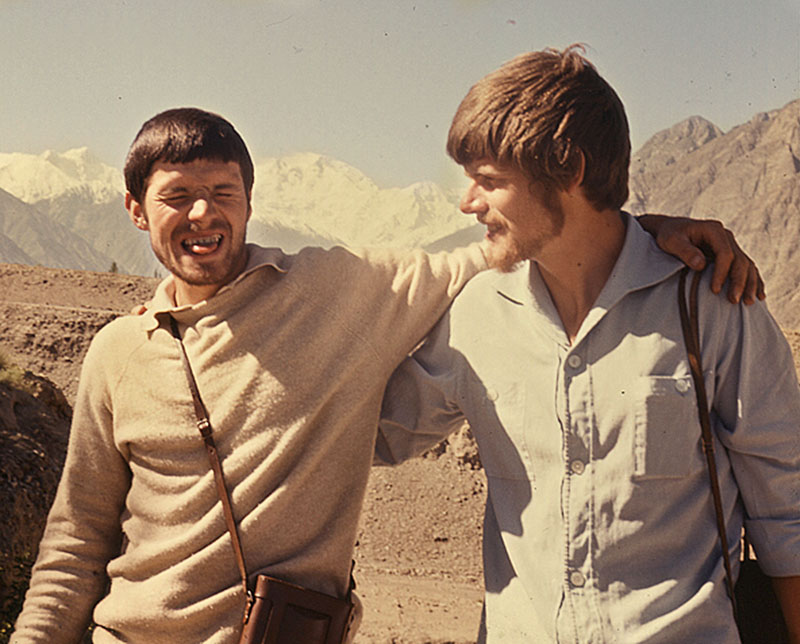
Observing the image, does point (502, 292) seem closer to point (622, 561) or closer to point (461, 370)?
point (461, 370)

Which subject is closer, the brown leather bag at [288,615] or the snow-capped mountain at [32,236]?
the brown leather bag at [288,615]

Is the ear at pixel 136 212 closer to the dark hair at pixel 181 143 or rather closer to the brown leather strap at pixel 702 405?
the dark hair at pixel 181 143

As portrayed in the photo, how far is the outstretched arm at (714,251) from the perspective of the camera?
7.38ft

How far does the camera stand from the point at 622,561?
2.26m

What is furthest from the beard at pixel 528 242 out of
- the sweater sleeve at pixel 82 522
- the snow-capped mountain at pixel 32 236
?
the snow-capped mountain at pixel 32 236

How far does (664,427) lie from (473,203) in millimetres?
727

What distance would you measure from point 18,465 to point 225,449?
5.19 meters

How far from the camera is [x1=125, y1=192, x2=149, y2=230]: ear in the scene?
2.84m

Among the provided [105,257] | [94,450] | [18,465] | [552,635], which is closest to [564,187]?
[552,635]

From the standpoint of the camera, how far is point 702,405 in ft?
7.31

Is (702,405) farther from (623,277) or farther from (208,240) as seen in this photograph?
(208,240)

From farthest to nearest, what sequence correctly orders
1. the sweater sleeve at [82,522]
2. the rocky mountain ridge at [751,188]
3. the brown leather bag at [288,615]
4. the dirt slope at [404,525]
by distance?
the rocky mountain ridge at [751,188], the dirt slope at [404,525], the sweater sleeve at [82,522], the brown leather bag at [288,615]

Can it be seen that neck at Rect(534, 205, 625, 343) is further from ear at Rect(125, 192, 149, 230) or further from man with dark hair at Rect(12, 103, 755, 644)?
ear at Rect(125, 192, 149, 230)

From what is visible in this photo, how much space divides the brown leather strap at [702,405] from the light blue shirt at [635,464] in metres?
0.02
